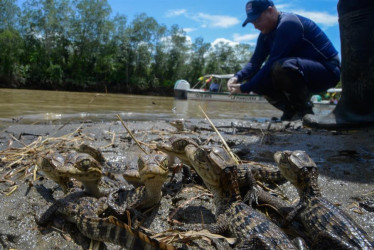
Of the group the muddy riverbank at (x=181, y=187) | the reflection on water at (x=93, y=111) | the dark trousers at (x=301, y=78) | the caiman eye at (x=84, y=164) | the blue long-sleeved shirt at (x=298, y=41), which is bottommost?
the reflection on water at (x=93, y=111)

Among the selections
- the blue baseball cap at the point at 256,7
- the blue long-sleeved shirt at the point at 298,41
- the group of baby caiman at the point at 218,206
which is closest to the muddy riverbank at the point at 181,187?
the group of baby caiman at the point at 218,206

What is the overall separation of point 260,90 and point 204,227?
21.0 feet

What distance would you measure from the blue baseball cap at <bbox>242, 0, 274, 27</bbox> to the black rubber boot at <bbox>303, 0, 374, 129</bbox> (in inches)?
82.9

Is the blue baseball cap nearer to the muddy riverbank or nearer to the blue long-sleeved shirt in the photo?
the blue long-sleeved shirt

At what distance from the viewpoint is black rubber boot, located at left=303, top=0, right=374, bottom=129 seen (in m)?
4.32

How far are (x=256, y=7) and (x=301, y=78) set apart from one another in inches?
81.7

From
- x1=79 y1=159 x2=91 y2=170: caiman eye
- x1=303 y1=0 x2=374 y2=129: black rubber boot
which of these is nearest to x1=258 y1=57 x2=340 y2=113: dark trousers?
x1=303 y1=0 x2=374 y2=129: black rubber boot

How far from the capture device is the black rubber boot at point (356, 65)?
4322 mm

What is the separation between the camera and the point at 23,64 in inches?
1880

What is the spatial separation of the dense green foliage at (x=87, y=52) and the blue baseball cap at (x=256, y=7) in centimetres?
4421

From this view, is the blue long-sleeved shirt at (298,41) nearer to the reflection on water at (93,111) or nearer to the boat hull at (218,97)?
the reflection on water at (93,111)

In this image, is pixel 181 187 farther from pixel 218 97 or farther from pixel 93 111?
pixel 218 97

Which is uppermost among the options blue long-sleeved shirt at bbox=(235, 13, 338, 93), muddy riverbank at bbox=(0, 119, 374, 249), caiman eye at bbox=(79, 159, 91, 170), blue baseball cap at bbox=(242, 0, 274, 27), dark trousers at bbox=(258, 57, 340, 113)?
blue baseball cap at bbox=(242, 0, 274, 27)

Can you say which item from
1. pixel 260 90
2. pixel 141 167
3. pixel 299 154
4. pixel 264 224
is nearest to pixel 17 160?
pixel 141 167
